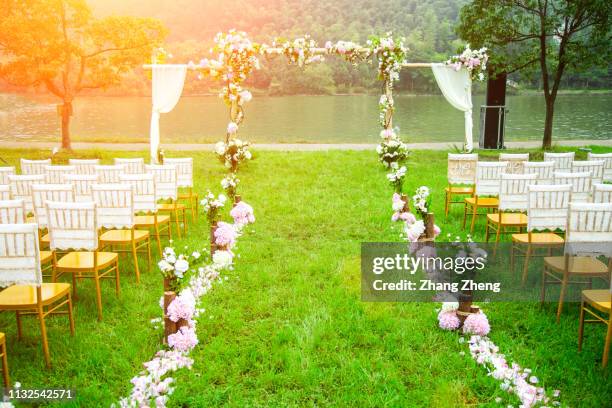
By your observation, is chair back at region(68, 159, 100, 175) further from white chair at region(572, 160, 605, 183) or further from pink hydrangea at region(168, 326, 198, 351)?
white chair at region(572, 160, 605, 183)

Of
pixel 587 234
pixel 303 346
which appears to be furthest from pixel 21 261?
pixel 587 234

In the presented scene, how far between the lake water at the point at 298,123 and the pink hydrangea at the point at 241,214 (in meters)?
10.7

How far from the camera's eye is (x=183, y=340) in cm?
418

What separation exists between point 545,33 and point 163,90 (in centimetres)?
962

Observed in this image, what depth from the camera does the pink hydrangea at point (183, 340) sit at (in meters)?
4.17

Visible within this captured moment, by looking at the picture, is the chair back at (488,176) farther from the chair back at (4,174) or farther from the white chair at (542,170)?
the chair back at (4,174)

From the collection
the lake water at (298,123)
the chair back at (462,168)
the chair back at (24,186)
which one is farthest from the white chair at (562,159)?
the lake water at (298,123)

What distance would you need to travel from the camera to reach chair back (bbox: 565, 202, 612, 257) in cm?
464

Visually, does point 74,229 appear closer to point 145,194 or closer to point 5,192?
point 5,192

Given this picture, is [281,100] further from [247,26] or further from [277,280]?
[277,280]

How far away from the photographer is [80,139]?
1850 cm

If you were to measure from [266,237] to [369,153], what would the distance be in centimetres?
717

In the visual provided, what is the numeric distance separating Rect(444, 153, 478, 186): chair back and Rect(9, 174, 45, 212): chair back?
17.1 feet

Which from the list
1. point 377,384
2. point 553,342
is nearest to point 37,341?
point 377,384
